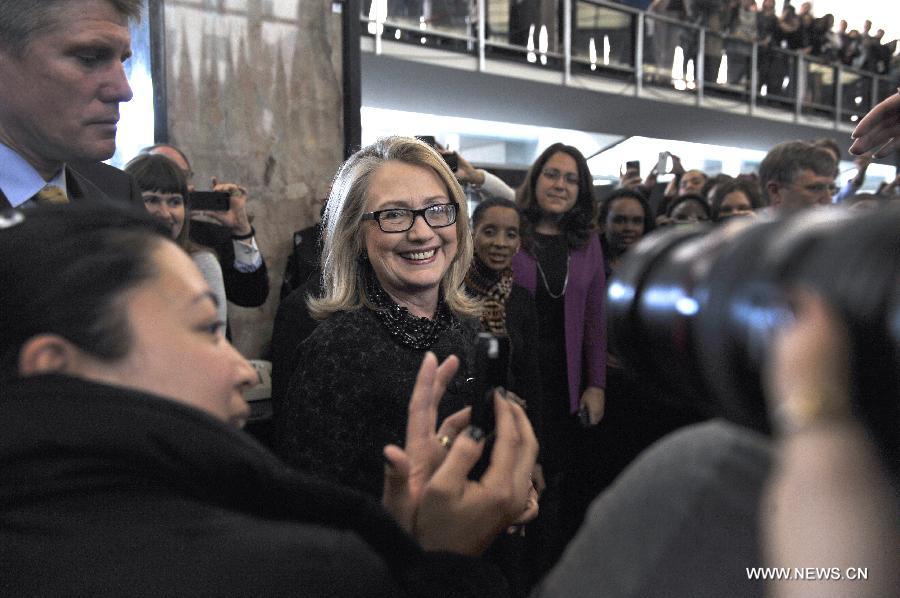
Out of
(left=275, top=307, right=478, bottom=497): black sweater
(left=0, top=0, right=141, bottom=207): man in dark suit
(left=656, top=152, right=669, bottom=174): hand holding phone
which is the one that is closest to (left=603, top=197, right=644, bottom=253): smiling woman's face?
(left=656, top=152, right=669, bottom=174): hand holding phone

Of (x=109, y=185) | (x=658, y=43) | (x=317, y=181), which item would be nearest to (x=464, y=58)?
(x=658, y=43)

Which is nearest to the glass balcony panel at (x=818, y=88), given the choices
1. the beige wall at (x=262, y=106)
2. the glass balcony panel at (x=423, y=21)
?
the glass balcony panel at (x=423, y=21)

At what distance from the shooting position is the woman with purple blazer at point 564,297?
9.57ft

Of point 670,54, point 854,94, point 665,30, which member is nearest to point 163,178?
point 665,30

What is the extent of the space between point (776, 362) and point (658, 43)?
10.5 metres

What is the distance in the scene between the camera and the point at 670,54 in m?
10.4

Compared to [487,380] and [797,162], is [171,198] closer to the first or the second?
[487,380]

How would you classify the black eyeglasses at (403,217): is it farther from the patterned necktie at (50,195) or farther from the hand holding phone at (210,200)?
the hand holding phone at (210,200)

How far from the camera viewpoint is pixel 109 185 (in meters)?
1.69

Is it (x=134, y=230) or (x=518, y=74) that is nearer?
(x=134, y=230)

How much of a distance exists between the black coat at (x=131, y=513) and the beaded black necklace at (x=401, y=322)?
848mm

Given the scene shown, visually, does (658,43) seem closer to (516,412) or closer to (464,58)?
Result: (464,58)

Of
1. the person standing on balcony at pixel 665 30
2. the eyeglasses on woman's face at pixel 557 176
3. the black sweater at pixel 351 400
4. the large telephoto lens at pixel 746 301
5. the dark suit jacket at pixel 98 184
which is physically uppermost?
the person standing on balcony at pixel 665 30

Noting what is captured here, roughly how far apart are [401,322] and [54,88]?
74 centimetres
